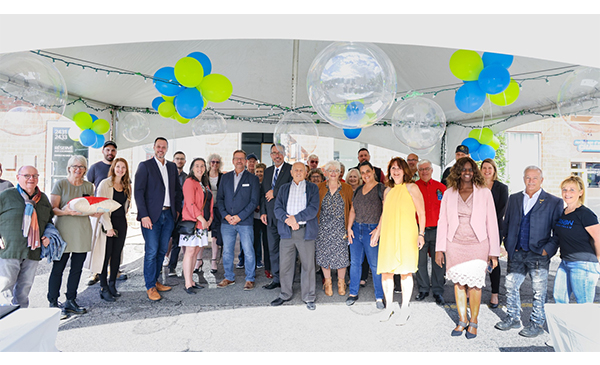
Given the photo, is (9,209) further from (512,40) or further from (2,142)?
(2,142)

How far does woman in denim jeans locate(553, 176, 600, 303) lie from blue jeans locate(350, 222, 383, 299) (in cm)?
153

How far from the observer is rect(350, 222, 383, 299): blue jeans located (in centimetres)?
371

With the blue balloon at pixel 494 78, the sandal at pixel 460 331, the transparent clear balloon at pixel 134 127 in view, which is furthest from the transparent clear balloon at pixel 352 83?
the transparent clear balloon at pixel 134 127

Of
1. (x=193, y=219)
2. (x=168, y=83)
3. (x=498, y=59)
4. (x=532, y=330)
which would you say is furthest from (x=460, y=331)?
(x=168, y=83)

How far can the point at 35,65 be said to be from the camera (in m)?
2.70

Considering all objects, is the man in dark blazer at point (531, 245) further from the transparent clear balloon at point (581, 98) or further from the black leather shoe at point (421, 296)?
the black leather shoe at point (421, 296)

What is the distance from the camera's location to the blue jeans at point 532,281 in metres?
3.06

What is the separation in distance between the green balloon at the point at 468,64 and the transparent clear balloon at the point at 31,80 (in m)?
3.58

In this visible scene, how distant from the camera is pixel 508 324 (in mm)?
3104

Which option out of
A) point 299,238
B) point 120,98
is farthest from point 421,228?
point 120,98

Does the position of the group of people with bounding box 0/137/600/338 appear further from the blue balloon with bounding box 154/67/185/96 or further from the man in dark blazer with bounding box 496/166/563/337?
the blue balloon with bounding box 154/67/185/96

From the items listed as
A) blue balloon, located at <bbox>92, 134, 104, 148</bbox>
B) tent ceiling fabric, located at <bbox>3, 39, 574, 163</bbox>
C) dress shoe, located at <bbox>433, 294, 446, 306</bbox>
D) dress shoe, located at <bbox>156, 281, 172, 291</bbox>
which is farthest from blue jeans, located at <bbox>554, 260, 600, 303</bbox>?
blue balloon, located at <bbox>92, 134, 104, 148</bbox>

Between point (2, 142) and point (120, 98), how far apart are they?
21.0ft

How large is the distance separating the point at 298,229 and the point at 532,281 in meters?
2.17
